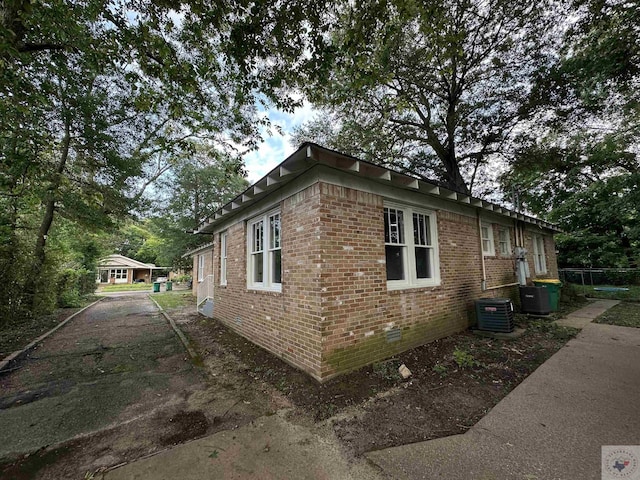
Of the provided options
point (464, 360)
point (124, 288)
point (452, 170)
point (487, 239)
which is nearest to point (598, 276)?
point (452, 170)

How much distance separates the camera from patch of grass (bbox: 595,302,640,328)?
645cm

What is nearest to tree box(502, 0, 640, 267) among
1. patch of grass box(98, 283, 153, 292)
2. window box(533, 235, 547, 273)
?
window box(533, 235, 547, 273)

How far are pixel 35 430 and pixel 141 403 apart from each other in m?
0.94

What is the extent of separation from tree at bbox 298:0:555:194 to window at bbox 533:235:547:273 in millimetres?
4056

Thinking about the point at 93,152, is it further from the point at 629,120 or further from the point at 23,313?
the point at 629,120

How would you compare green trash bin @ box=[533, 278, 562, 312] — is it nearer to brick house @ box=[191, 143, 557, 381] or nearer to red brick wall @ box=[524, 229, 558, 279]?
red brick wall @ box=[524, 229, 558, 279]

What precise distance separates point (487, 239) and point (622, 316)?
14.1ft

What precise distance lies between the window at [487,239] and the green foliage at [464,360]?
4.12 meters

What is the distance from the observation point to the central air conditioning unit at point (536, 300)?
7.18 meters

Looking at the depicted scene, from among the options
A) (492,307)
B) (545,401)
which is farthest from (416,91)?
(545,401)

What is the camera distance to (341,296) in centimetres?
380

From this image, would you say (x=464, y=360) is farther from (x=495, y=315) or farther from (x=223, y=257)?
(x=223, y=257)

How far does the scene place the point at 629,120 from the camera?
33.8 feet

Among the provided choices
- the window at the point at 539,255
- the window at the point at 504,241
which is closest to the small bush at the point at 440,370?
the window at the point at 504,241
